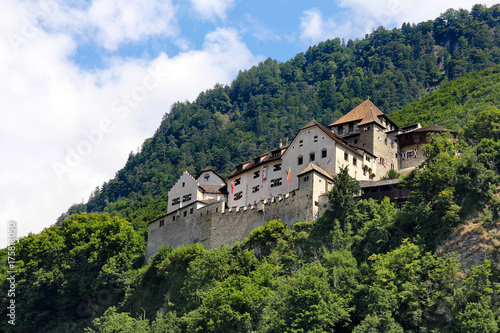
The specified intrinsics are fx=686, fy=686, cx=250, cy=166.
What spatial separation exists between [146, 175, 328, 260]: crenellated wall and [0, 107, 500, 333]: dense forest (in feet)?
6.47

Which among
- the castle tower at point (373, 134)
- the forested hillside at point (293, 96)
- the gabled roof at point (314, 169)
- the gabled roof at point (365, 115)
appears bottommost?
the gabled roof at point (314, 169)

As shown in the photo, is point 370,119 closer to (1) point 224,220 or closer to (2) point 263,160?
(2) point 263,160

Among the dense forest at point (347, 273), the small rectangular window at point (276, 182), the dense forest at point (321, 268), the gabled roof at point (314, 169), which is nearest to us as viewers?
the dense forest at point (347, 273)

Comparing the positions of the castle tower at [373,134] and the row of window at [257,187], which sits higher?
the castle tower at [373,134]

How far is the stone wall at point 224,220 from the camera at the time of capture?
59.9 meters

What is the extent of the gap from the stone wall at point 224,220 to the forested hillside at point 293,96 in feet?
213

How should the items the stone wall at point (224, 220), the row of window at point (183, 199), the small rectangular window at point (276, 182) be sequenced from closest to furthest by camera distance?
the stone wall at point (224, 220) → the small rectangular window at point (276, 182) → the row of window at point (183, 199)

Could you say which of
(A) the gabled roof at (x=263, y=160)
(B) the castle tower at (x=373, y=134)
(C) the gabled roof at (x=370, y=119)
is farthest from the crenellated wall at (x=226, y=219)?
(C) the gabled roof at (x=370, y=119)

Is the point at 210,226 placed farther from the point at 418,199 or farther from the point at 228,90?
the point at 228,90

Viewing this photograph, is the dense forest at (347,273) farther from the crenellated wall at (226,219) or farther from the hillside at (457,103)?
the hillside at (457,103)

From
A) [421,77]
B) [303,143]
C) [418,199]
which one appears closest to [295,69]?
[421,77]

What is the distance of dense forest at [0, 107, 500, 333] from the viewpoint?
44.7 meters

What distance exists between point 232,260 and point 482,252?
2136 cm

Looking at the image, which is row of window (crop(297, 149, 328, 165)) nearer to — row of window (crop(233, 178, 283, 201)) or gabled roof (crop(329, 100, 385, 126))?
row of window (crop(233, 178, 283, 201))
